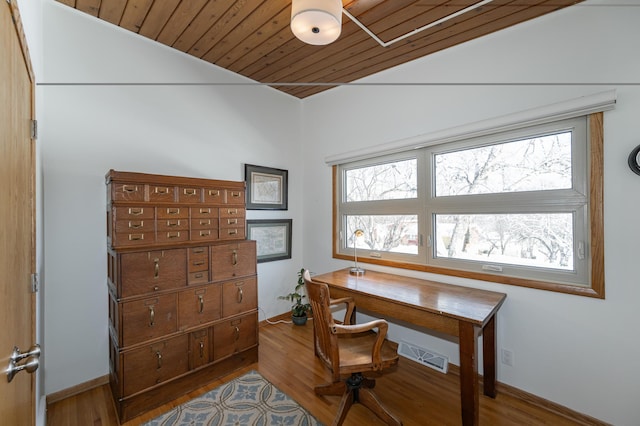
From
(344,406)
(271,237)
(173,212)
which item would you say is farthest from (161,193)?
(344,406)

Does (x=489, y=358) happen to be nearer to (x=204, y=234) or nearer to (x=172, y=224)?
(x=204, y=234)

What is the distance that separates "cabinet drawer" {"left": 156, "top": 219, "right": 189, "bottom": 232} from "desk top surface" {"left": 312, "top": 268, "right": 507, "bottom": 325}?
4.30 ft

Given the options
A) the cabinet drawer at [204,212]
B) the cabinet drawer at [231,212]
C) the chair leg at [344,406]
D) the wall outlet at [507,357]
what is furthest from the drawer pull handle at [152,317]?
the wall outlet at [507,357]

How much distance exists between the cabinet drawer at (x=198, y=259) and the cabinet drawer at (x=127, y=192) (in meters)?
0.55

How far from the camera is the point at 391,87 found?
9.25ft

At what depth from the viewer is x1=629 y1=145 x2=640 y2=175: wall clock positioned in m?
1.66

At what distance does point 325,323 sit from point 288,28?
2.29 meters

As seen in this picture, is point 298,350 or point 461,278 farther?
point 298,350

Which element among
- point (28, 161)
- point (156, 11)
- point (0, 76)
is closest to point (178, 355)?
point (28, 161)

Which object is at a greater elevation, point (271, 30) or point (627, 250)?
point (271, 30)

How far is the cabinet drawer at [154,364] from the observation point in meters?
1.87

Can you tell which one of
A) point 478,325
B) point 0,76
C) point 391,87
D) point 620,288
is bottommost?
point 478,325

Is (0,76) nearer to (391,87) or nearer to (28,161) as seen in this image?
(28,161)

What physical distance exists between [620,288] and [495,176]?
1048mm
